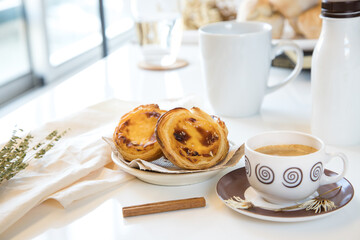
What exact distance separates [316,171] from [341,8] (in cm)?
29

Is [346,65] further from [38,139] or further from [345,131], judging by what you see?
[38,139]

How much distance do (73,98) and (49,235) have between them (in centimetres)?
62

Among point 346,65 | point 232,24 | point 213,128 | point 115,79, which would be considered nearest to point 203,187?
point 213,128

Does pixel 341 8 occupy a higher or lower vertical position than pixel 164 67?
higher

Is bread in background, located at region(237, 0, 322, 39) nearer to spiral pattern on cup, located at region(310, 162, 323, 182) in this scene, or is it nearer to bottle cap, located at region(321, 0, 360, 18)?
bottle cap, located at region(321, 0, 360, 18)

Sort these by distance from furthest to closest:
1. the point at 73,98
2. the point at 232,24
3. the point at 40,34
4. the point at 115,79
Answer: the point at 40,34 < the point at 115,79 < the point at 73,98 < the point at 232,24

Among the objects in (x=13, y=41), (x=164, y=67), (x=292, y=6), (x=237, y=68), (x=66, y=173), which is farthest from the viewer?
(x=13, y=41)

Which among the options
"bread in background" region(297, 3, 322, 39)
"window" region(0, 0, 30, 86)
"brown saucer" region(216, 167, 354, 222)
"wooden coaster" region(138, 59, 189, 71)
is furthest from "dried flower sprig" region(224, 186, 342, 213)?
"window" region(0, 0, 30, 86)

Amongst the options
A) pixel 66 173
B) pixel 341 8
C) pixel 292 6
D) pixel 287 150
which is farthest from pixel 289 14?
pixel 66 173

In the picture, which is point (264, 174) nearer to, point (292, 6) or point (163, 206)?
point (163, 206)

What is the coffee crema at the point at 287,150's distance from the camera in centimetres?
62

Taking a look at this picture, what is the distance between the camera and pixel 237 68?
923 millimetres

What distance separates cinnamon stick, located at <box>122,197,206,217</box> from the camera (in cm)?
60

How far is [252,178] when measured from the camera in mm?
597
